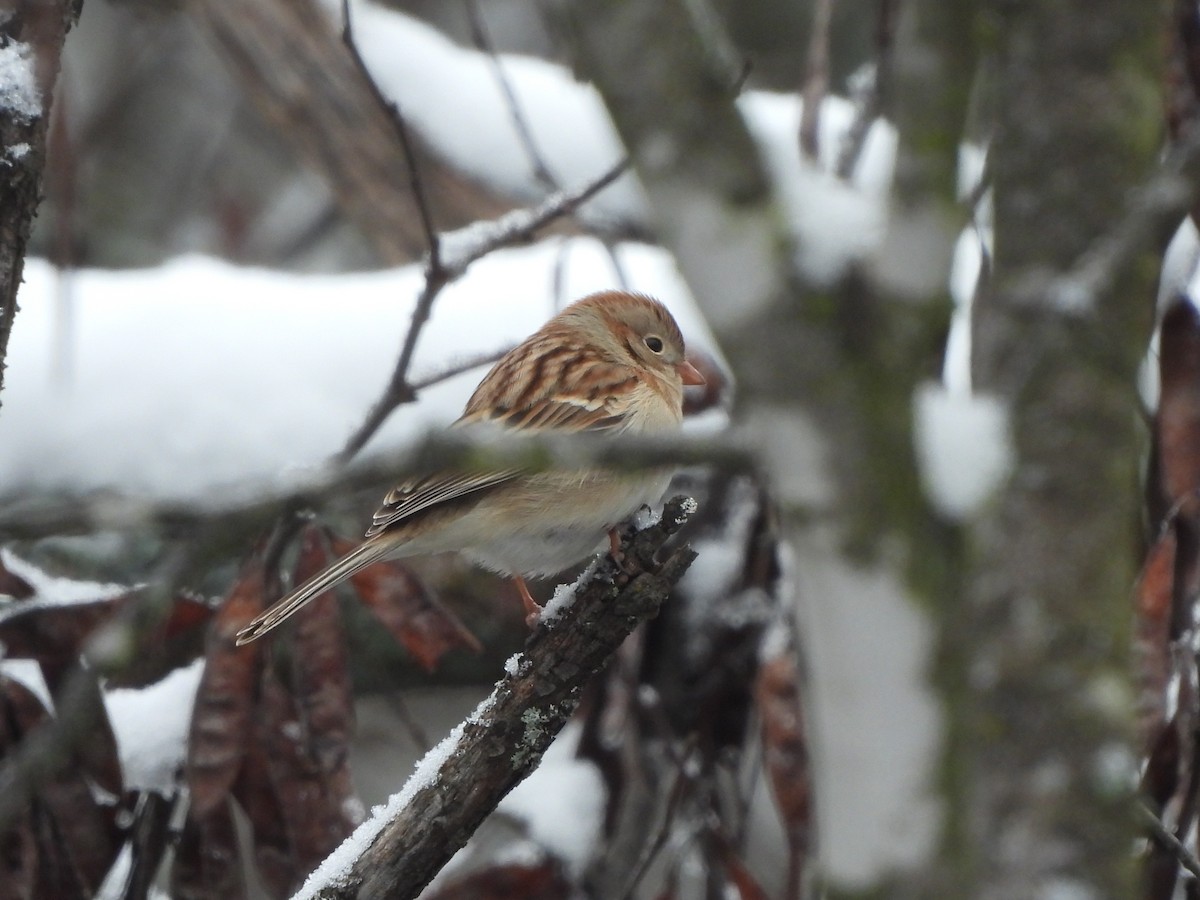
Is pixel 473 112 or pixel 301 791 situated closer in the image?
pixel 301 791

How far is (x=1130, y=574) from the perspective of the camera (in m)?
2.26

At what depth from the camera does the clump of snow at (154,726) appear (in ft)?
10.7

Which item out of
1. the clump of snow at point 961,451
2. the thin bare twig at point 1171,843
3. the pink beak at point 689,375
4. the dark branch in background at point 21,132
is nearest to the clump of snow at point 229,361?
the pink beak at point 689,375

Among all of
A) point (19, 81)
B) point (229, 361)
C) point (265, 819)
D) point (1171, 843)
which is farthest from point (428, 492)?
point (229, 361)

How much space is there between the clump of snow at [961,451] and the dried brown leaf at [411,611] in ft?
3.81

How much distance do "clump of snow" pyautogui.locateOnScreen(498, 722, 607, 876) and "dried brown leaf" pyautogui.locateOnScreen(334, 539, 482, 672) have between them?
473 millimetres

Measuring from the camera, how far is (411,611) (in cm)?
308

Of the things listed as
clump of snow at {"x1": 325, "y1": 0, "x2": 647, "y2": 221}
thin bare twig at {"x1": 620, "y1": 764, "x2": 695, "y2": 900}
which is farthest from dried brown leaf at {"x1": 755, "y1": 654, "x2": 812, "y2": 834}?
clump of snow at {"x1": 325, "y1": 0, "x2": 647, "y2": 221}

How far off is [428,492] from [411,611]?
35cm

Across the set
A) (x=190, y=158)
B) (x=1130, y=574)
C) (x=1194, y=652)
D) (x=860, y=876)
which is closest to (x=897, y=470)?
(x=1130, y=574)

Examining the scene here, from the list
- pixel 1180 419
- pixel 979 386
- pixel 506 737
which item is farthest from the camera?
pixel 1180 419

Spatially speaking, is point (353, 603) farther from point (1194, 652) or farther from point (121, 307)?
point (1194, 652)

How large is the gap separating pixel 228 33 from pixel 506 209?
1.25 m

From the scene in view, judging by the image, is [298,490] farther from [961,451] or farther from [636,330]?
[636,330]
